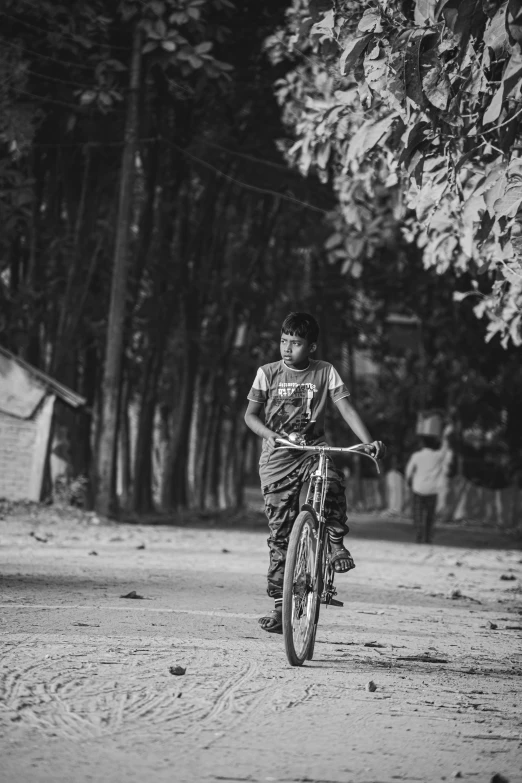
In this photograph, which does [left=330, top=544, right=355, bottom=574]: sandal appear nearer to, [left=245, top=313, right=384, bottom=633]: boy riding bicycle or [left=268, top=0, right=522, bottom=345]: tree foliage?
[left=245, top=313, right=384, bottom=633]: boy riding bicycle

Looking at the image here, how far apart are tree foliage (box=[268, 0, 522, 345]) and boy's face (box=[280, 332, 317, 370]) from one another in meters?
1.60

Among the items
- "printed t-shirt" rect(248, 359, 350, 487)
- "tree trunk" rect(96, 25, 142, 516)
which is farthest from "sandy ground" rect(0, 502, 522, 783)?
"tree trunk" rect(96, 25, 142, 516)

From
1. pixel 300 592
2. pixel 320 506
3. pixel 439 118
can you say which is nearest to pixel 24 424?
pixel 439 118

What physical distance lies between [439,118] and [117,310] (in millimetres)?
10740

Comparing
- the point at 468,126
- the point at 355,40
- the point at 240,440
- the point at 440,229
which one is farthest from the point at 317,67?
the point at 240,440

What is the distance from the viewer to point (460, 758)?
4.68m

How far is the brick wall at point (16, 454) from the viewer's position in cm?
1866

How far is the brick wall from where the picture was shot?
18.7m

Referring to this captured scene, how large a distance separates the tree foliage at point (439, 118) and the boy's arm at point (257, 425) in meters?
2.07

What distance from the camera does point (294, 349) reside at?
7195 millimetres

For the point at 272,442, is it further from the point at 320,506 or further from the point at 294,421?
the point at 320,506

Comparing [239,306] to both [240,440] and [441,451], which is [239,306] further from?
[441,451]

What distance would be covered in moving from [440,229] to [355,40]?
14.0 feet

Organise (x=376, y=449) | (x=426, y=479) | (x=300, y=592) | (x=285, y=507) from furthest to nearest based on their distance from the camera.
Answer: (x=426, y=479)
(x=285, y=507)
(x=376, y=449)
(x=300, y=592)
